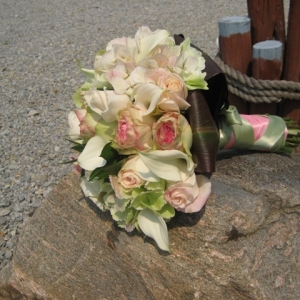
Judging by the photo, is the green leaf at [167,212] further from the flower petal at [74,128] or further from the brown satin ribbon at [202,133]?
the flower petal at [74,128]

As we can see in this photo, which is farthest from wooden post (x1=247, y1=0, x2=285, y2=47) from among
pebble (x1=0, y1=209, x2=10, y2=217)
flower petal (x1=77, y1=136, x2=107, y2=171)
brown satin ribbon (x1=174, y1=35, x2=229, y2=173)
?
pebble (x1=0, y1=209, x2=10, y2=217)

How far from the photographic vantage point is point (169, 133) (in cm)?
128

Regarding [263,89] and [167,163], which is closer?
[167,163]

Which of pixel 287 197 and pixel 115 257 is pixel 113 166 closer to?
pixel 115 257

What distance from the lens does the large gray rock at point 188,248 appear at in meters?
1.47

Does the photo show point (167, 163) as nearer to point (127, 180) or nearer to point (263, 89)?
point (127, 180)

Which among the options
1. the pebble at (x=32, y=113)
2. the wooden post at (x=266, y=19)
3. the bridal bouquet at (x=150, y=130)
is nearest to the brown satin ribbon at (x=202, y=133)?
the bridal bouquet at (x=150, y=130)

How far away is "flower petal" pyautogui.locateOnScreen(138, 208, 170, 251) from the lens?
55.2 inches

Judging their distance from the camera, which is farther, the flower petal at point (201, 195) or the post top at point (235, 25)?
the post top at point (235, 25)

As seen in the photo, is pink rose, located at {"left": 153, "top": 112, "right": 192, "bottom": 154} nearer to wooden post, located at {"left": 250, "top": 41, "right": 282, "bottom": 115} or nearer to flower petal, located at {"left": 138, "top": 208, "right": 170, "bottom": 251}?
flower petal, located at {"left": 138, "top": 208, "right": 170, "bottom": 251}

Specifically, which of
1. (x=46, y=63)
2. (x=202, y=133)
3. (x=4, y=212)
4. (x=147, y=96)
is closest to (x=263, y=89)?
(x=202, y=133)

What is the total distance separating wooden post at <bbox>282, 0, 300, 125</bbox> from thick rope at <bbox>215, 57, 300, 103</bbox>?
4.5 inches

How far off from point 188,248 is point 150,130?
0.42 meters

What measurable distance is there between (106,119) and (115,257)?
546 millimetres
